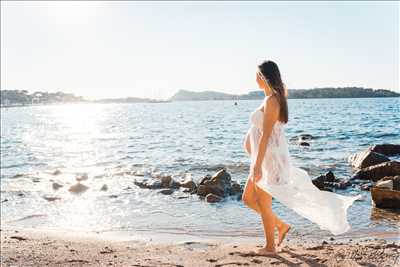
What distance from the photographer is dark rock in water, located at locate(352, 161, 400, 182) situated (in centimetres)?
1291

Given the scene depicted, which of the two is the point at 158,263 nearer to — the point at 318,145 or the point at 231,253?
the point at 231,253

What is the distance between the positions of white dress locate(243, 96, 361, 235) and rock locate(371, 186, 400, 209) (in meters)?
4.26

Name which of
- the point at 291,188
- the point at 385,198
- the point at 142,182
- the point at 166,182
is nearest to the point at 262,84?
the point at 291,188

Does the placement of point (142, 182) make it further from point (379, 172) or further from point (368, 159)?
point (368, 159)

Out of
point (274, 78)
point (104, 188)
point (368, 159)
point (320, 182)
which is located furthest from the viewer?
point (368, 159)

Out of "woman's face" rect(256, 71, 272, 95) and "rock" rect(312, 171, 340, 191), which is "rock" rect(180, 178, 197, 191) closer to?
"rock" rect(312, 171, 340, 191)

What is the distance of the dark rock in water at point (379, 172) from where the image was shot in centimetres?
1291

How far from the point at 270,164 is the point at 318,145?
20239 millimetres

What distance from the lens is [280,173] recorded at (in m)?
5.52

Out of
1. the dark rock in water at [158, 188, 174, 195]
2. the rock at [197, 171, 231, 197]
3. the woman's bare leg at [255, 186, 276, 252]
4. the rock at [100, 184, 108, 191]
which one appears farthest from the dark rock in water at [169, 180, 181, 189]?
the woman's bare leg at [255, 186, 276, 252]

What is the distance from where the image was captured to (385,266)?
5453mm

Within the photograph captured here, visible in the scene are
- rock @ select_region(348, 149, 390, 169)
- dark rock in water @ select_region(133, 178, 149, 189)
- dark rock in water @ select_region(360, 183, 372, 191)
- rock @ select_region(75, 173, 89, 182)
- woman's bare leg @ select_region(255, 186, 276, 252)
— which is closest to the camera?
woman's bare leg @ select_region(255, 186, 276, 252)

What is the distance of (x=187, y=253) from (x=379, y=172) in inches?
333

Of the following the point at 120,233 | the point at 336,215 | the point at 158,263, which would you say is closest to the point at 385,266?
the point at 336,215
